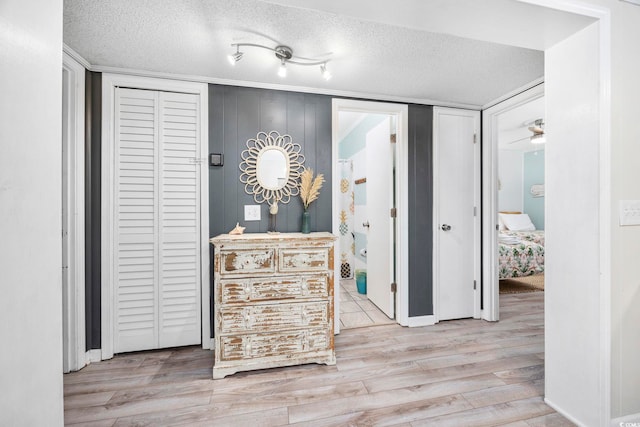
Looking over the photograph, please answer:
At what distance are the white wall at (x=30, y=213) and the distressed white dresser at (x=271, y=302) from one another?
43.6 inches

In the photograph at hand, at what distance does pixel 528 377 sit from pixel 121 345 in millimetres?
3173

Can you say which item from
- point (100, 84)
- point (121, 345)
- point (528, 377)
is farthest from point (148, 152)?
point (528, 377)

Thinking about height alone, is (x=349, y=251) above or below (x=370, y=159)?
below

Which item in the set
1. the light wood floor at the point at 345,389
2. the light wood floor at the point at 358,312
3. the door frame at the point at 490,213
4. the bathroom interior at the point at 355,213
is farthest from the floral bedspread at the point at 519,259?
the light wood floor at the point at 358,312

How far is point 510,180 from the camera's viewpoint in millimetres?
6324

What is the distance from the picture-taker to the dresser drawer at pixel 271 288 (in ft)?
6.19

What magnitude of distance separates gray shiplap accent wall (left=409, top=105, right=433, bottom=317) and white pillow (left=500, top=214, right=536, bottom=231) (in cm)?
408

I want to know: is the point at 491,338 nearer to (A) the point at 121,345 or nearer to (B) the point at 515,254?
(B) the point at 515,254

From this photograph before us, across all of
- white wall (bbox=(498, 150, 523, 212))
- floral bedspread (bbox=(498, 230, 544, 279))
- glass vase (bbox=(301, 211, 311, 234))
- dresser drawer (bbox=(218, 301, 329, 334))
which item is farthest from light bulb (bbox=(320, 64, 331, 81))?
white wall (bbox=(498, 150, 523, 212))

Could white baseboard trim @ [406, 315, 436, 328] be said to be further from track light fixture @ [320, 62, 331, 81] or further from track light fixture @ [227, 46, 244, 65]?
track light fixture @ [227, 46, 244, 65]

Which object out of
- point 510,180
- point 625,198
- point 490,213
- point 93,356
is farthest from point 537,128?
point 93,356

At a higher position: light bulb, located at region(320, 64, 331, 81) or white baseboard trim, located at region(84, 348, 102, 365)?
light bulb, located at region(320, 64, 331, 81)

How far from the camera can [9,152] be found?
64 centimetres

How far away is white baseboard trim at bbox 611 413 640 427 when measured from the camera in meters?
1.33
